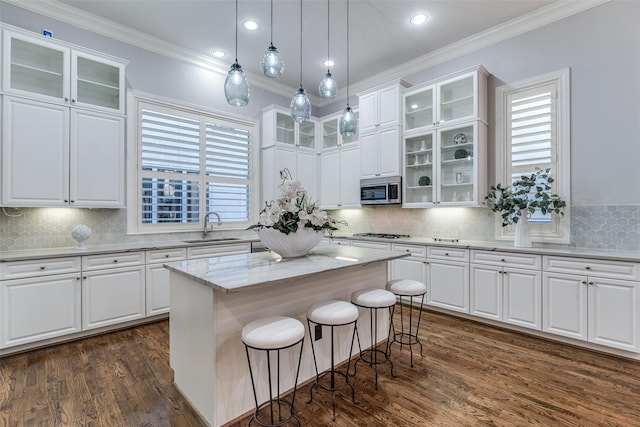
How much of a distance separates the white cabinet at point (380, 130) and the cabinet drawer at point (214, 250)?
2224 millimetres

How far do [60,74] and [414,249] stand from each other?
14.9 ft

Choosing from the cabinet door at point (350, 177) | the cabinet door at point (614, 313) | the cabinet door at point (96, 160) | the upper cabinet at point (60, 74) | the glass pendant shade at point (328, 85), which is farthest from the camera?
the cabinet door at point (350, 177)

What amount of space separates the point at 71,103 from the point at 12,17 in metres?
1.02

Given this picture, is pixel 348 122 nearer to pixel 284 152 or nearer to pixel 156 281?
pixel 284 152

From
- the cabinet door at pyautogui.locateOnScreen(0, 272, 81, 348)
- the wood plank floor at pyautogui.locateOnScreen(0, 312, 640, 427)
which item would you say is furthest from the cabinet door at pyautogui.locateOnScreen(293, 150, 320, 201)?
the cabinet door at pyautogui.locateOnScreen(0, 272, 81, 348)

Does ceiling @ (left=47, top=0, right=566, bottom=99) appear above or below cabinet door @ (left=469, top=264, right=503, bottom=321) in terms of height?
above

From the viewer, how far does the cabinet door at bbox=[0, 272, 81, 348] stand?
2.75 m

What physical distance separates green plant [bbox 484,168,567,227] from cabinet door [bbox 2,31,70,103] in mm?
4894

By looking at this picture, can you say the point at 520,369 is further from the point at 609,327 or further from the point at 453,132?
the point at 453,132

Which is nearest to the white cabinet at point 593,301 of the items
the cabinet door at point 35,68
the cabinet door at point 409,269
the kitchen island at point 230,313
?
the cabinet door at point 409,269

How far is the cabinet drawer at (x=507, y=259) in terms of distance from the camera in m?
3.17

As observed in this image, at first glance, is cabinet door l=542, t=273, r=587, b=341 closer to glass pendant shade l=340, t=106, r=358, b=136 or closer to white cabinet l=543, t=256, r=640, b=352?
white cabinet l=543, t=256, r=640, b=352

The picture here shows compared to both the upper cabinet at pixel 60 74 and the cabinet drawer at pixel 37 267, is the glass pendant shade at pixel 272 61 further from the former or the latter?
the cabinet drawer at pixel 37 267

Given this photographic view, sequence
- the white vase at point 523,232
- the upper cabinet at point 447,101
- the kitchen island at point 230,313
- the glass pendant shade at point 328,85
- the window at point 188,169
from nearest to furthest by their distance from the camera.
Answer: the kitchen island at point 230,313 → the glass pendant shade at point 328,85 → the white vase at point 523,232 → the upper cabinet at point 447,101 → the window at point 188,169
